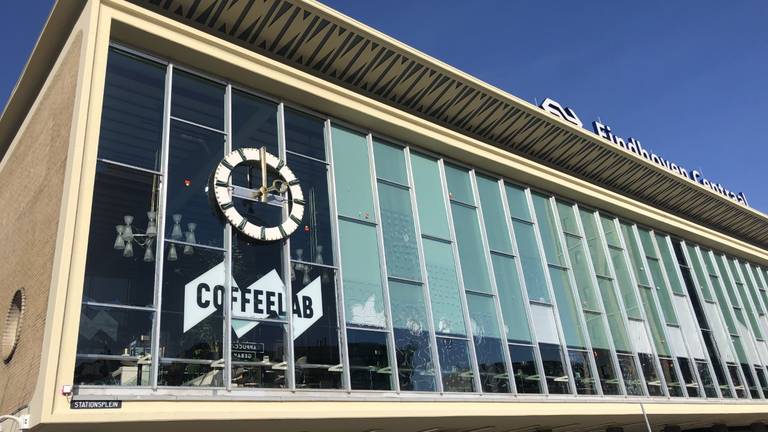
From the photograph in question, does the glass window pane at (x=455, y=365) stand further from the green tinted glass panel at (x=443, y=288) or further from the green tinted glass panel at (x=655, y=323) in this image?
the green tinted glass panel at (x=655, y=323)

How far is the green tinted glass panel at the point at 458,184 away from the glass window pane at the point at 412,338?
11.5ft

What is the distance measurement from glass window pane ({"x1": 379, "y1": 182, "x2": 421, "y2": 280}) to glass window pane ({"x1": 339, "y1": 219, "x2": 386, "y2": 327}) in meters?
0.44

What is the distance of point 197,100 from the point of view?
1288cm

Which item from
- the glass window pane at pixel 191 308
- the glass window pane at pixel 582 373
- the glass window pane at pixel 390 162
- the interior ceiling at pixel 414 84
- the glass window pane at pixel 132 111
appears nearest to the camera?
the glass window pane at pixel 191 308

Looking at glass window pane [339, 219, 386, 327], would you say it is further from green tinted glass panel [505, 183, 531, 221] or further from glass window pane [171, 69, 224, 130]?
green tinted glass panel [505, 183, 531, 221]

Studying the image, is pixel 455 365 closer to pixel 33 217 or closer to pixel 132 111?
pixel 132 111

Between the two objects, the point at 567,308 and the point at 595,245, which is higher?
the point at 595,245

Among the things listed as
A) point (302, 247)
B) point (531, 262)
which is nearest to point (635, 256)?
point (531, 262)

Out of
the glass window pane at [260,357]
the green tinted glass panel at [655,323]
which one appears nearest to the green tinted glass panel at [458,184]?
the glass window pane at [260,357]

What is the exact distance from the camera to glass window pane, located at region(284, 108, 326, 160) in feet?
46.3

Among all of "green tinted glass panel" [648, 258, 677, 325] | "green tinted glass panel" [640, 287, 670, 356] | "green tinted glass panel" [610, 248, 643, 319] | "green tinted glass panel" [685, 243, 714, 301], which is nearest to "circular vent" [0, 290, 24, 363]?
"green tinted glass panel" [610, 248, 643, 319]

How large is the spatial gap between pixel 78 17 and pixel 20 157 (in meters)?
4.19

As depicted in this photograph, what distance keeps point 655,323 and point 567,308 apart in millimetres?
4564

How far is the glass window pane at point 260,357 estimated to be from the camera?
1087cm
